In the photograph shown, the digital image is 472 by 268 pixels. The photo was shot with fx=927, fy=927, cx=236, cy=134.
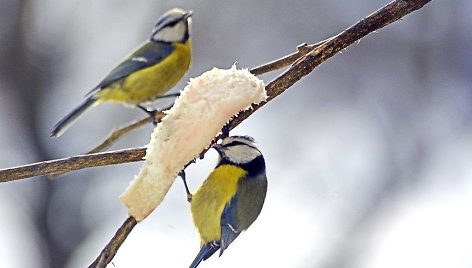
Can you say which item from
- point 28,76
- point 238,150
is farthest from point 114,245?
point 28,76

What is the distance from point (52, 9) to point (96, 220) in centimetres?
84

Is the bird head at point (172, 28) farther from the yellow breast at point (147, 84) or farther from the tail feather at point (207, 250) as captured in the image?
the tail feather at point (207, 250)

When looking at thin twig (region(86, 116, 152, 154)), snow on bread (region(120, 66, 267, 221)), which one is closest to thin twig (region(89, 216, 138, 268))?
snow on bread (region(120, 66, 267, 221))

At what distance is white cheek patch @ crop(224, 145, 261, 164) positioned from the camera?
1.24 meters

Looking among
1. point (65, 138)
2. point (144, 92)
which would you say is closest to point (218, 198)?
point (144, 92)

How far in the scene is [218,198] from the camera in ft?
4.47

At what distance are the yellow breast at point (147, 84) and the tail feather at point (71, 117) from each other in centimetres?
2

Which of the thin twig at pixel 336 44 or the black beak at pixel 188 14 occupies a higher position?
the black beak at pixel 188 14

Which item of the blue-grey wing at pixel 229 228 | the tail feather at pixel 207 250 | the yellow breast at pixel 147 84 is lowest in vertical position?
the tail feather at pixel 207 250

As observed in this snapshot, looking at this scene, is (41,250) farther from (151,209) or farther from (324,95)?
(151,209)

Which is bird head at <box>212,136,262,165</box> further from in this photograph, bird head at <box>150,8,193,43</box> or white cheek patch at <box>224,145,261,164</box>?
bird head at <box>150,8,193,43</box>

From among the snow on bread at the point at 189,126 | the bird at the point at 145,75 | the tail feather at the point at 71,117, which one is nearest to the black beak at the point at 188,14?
the bird at the point at 145,75

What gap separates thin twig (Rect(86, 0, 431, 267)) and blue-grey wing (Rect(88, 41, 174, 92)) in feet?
2.93

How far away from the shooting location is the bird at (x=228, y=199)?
133 centimetres
